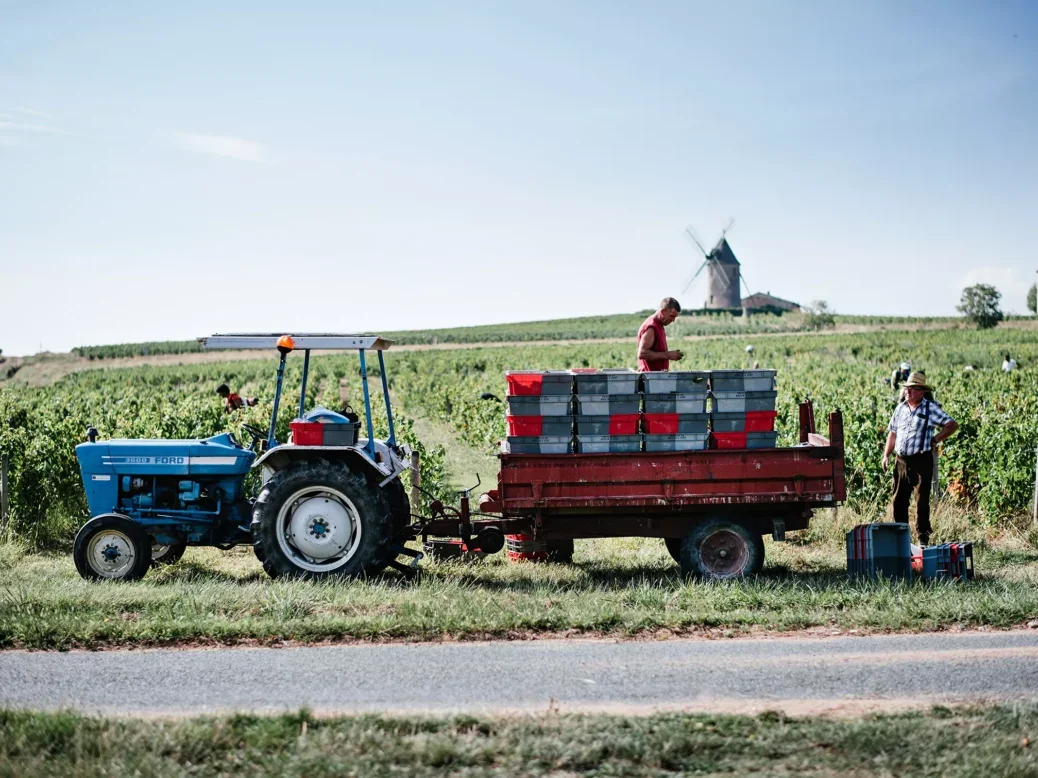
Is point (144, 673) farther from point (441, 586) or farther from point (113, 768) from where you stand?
point (441, 586)

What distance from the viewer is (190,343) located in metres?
88.1

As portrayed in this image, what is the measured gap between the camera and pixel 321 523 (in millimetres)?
9117

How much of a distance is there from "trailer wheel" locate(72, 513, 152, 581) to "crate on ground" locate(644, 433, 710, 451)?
4.75m

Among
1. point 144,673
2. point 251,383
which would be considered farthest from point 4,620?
point 251,383

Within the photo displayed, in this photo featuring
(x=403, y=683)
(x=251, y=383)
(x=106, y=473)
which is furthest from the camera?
(x=251, y=383)

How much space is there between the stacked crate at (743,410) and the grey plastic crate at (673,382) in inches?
4.9

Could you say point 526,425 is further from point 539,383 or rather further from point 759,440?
point 759,440

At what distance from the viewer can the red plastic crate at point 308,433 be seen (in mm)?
9078

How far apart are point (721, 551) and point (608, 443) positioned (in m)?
1.50

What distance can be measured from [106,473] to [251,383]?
136 ft

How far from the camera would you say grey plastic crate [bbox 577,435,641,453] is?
29.9 feet

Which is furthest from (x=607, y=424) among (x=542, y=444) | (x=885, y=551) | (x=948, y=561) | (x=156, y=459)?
(x=156, y=459)

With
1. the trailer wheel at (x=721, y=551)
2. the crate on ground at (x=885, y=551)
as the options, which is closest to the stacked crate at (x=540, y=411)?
the trailer wheel at (x=721, y=551)

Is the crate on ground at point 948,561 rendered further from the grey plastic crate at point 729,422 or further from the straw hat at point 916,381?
the straw hat at point 916,381
